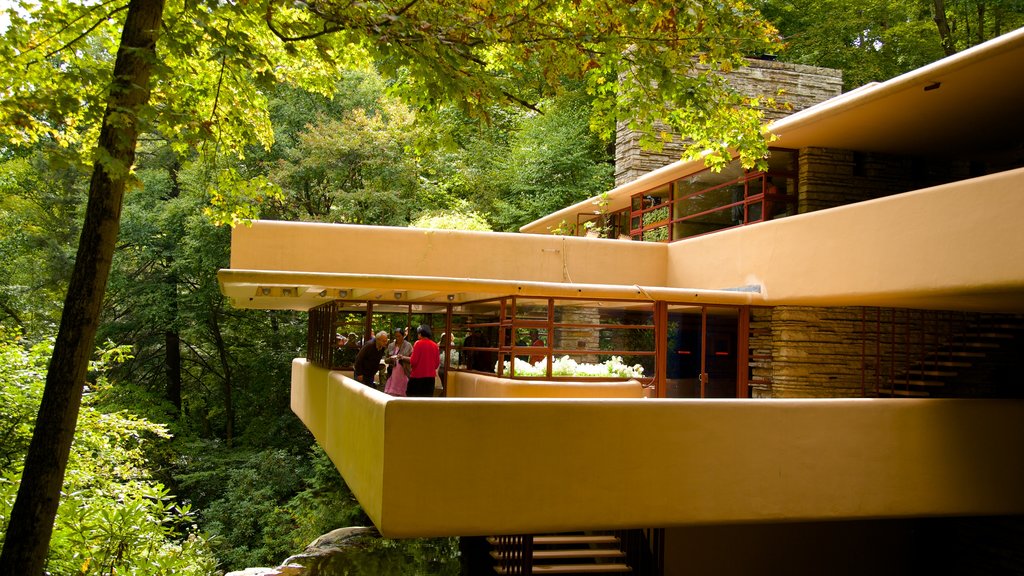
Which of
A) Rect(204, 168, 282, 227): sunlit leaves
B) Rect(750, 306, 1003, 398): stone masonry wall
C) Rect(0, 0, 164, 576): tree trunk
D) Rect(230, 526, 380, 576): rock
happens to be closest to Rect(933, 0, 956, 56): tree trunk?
Rect(750, 306, 1003, 398): stone masonry wall

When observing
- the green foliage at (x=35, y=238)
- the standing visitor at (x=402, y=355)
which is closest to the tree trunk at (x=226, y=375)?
the green foliage at (x=35, y=238)

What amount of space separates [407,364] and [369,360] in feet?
2.34

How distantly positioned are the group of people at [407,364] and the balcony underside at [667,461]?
207 cm

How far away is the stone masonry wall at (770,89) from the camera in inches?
825

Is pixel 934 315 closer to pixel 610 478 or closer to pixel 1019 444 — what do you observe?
pixel 1019 444

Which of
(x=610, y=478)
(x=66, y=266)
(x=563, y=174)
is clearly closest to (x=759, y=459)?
(x=610, y=478)

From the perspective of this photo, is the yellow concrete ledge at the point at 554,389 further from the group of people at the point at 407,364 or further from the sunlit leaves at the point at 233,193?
the sunlit leaves at the point at 233,193

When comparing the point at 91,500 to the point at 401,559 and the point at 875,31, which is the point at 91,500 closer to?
the point at 401,559

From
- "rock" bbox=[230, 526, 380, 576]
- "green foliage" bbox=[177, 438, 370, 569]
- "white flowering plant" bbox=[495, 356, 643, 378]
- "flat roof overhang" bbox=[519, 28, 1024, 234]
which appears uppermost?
"flat roof overhang" bbox=[519, 28, 1024, 234]

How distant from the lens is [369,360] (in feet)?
40.7

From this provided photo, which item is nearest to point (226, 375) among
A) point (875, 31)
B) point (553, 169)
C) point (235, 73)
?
point (553, 169)

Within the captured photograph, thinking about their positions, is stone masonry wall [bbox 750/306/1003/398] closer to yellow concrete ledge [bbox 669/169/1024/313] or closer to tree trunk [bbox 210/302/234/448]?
yellow concrete ledge [bbox 669/169/1024/313]

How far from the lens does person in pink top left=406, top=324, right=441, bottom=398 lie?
11695mm

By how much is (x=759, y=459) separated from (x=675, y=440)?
3.02 ft
